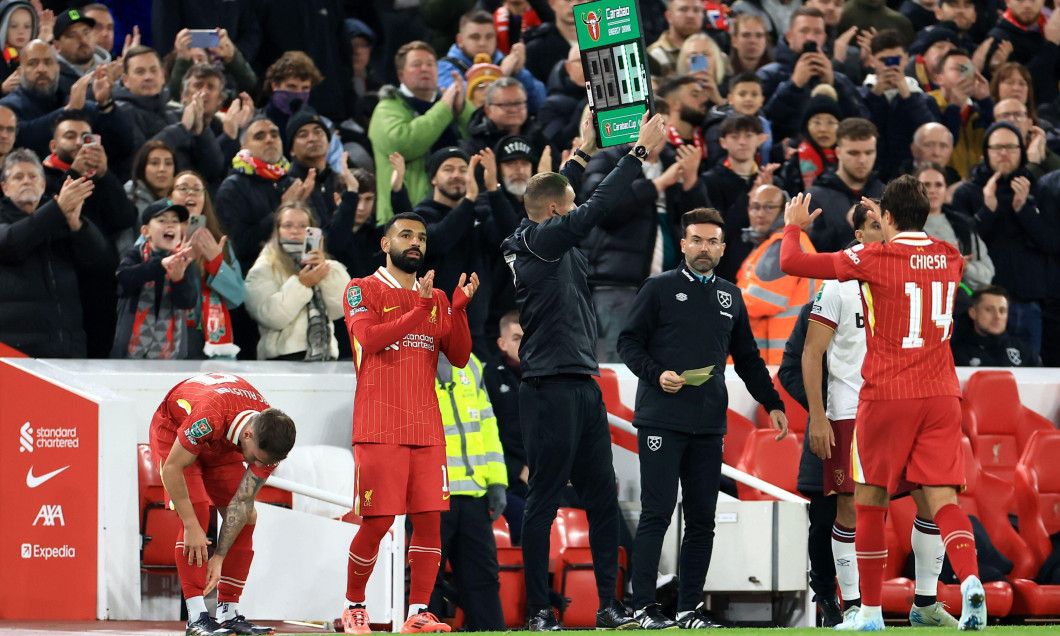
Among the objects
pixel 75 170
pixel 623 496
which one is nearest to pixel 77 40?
pixel 75 170

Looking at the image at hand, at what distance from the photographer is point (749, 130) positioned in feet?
36.8

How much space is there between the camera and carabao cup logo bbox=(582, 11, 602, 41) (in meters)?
7.82

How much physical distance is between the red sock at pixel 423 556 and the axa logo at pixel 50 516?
2.57 metres

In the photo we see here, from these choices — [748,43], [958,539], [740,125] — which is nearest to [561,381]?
[958,539]

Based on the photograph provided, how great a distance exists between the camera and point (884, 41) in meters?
13.1

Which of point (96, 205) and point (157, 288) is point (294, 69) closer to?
point (96, 205)

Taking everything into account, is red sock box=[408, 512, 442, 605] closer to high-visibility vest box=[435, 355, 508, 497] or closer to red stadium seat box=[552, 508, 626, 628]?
high-visibility vest box=[435, 355, 508, 497]

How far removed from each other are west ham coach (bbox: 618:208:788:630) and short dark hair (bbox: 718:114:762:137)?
3.31 meters

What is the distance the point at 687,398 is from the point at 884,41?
6.59 m

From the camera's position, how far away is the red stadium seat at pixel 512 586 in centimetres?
884

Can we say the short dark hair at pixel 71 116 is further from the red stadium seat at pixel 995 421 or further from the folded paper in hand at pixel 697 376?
the red stadium seat at pixel 995 421

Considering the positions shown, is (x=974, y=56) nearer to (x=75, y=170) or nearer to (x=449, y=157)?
(x=449, y=157)

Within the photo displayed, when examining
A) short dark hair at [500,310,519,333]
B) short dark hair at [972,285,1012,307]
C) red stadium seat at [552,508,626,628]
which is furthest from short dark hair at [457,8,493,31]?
red stadium seat at [552,508,626,628]

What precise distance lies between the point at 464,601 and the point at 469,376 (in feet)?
4.39
